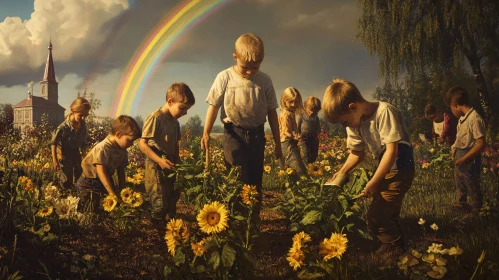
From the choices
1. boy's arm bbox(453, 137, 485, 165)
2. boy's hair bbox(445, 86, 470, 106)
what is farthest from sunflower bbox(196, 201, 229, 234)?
boy's hair bbox(445, 86, 470, 106)

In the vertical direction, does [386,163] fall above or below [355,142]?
below

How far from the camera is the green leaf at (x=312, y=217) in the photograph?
9.15ft

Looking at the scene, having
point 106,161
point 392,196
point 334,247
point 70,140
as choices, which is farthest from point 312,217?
point 70,140

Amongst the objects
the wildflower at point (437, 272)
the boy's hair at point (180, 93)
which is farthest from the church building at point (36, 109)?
the wildflower at point (437, 272)

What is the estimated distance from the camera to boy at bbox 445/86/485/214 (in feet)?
11.9

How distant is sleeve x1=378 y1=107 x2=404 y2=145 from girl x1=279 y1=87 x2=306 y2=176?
8.11ft

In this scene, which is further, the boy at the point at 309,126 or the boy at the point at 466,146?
the boy at the point at 309,126

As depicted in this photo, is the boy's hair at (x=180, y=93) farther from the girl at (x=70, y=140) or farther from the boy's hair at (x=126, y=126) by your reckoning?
the girl at (x=70, y=140)

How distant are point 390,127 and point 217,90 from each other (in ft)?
4.82

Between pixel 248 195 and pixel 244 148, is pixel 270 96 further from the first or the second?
pixel 248 195

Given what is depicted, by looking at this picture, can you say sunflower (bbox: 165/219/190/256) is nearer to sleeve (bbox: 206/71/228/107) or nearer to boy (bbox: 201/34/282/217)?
boy (bbox: 201/34/282/217)

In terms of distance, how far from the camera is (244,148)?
3.38 m

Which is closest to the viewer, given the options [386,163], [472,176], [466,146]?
[386,163]

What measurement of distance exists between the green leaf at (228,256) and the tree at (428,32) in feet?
26.1
